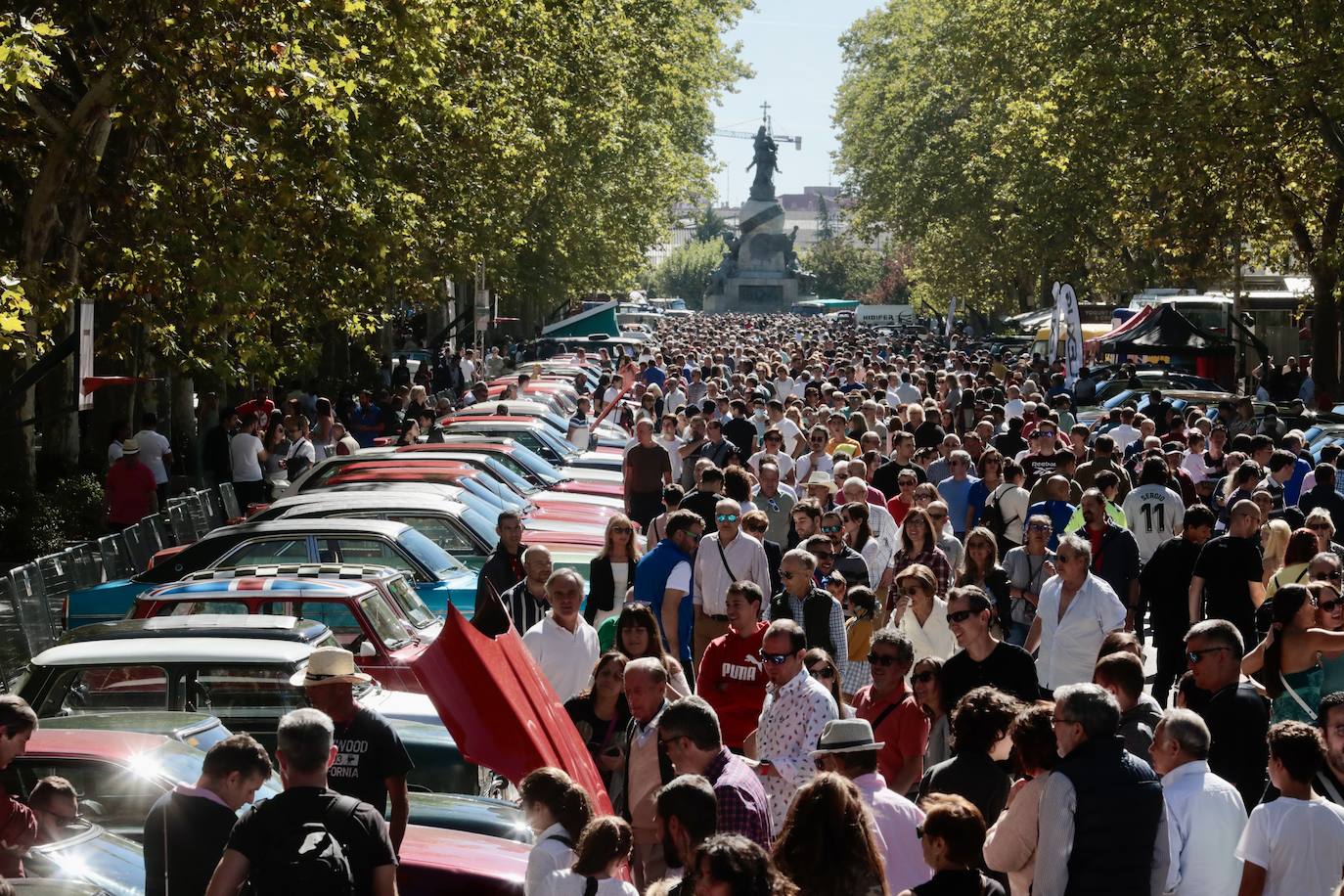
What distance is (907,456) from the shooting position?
1653 cm

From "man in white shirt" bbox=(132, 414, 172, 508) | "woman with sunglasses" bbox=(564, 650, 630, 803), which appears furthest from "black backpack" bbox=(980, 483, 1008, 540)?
"man in white shirt" bbox=(132, 414, 172, 508)

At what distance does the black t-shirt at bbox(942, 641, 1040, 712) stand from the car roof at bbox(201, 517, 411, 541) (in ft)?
18.7

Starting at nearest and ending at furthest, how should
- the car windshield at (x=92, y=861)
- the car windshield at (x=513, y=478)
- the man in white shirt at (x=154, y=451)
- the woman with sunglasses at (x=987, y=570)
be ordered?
1. the car windshield at (x=92, y=861)
2. the woman with sunglasses at (x=987, y=570)
3. the car windshield at (x=513, y=478)
4. the man in white shirt at (x=154, y=451)

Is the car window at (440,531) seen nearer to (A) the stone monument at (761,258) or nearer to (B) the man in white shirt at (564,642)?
(B) the man in white shirt at (564,642)

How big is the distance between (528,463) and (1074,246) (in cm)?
3477

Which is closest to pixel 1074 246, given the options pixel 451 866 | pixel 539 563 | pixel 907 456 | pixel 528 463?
pixel 528 463

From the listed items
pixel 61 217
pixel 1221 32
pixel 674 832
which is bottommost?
pixel 674 832

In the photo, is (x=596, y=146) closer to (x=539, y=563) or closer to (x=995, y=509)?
(x=995, y=509)

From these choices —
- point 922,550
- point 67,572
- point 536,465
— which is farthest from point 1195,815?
point 536,465

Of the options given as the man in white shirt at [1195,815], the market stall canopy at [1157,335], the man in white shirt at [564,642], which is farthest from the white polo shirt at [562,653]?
the market stall canopy at [1157,335]

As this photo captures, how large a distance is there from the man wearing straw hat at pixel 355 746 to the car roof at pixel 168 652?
1782 millimetres

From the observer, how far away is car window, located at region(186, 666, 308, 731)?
9070 mm

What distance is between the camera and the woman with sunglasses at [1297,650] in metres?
8.99

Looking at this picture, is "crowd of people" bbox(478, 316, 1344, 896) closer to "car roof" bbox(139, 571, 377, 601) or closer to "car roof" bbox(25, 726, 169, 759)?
"car roof" bbox(139, 571, 377, 601)
